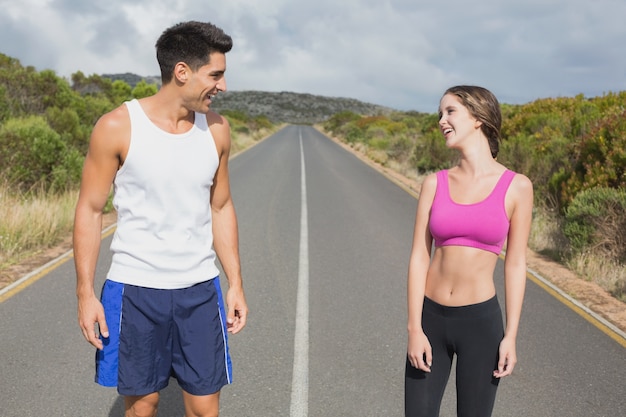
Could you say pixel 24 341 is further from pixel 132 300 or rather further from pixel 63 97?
pixel 63 97

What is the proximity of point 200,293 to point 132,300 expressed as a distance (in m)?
0.27

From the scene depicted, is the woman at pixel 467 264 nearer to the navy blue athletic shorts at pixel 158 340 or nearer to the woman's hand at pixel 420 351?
the woman's hand at pixel 420 351

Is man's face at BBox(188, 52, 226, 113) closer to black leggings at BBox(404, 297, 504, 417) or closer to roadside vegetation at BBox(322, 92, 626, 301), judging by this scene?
black leggings at BBox(404, 297, 504, 417)

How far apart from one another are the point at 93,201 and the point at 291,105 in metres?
147

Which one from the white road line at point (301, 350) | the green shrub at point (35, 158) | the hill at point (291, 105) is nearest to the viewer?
the white road line at point (301, 350)

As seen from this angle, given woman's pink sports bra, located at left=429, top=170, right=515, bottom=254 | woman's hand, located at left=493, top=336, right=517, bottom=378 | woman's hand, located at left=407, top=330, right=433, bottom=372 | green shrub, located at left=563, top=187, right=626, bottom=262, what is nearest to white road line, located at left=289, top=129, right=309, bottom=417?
woman's hand, located at left=407, top=330, right=433, bottom=372

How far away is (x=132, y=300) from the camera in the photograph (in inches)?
95.0

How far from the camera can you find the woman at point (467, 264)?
235 cm

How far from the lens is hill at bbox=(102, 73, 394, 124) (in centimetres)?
13412

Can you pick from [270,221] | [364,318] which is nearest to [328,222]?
[270,221]

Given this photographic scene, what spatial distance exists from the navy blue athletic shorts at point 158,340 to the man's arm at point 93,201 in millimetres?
80

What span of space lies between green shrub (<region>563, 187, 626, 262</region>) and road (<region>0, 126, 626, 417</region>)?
1.36m

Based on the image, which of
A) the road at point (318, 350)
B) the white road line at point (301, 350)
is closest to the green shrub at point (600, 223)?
the road at point (318, 350)

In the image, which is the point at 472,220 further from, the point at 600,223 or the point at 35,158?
the point at 35,158
